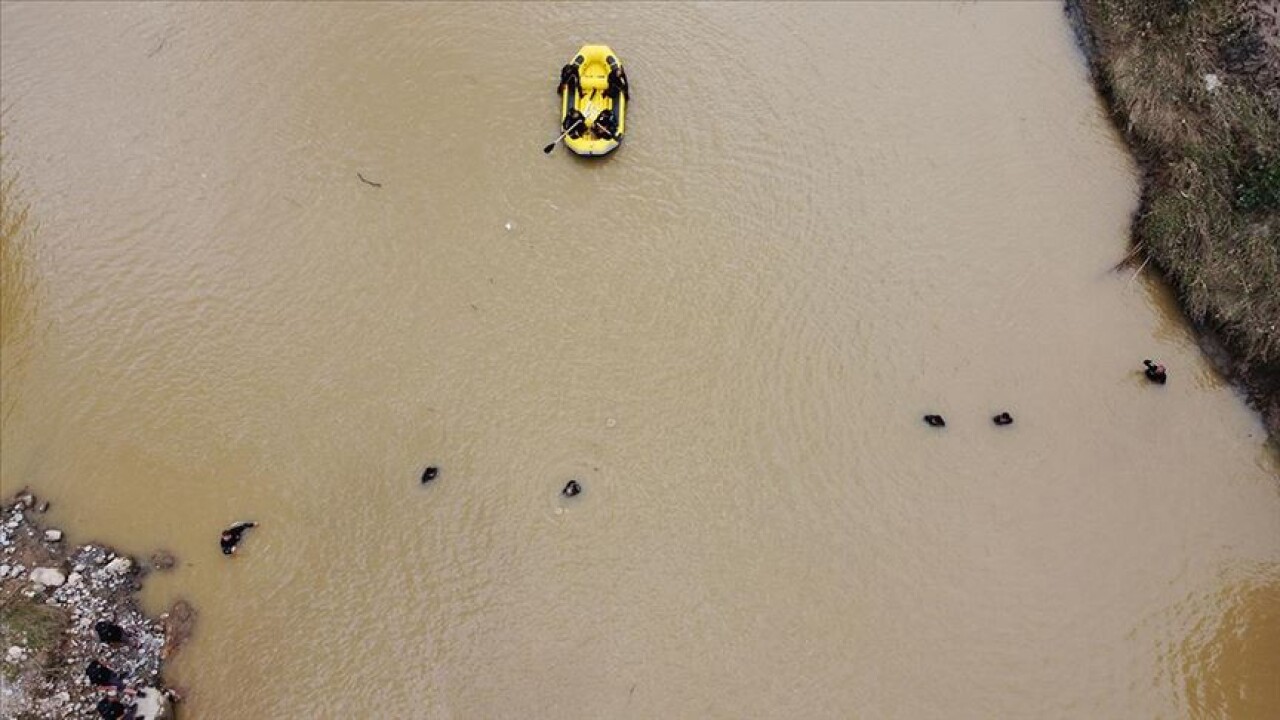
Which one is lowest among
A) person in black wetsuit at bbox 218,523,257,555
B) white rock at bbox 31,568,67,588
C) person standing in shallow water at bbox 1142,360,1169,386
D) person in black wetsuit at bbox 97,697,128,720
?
person in black wetsuit at bbox 97,697,128,720

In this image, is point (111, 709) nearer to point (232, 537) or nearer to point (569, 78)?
point (232, 537)

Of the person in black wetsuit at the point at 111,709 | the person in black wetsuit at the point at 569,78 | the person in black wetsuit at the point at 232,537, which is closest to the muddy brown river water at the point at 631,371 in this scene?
the person in black wetsuit at the point at 232,537

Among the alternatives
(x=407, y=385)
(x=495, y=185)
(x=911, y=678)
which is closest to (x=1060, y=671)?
(x=911, y=678)

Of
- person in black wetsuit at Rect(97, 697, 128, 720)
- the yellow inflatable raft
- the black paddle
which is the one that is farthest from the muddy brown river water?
person in black wetsuit at Rect(97, 697, 128, 720)

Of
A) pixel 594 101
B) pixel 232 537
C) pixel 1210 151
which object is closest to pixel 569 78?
pixel 594 101

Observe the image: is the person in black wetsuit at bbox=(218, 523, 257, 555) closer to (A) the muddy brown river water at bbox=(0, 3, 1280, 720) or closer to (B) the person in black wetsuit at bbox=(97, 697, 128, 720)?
(A) the muddy brown river water at bbox=(0, 3, 1280, 720)

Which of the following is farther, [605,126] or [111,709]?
[605,126]

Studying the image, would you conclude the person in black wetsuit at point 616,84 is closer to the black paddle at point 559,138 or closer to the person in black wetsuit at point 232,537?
the black paddle at point 559,138
